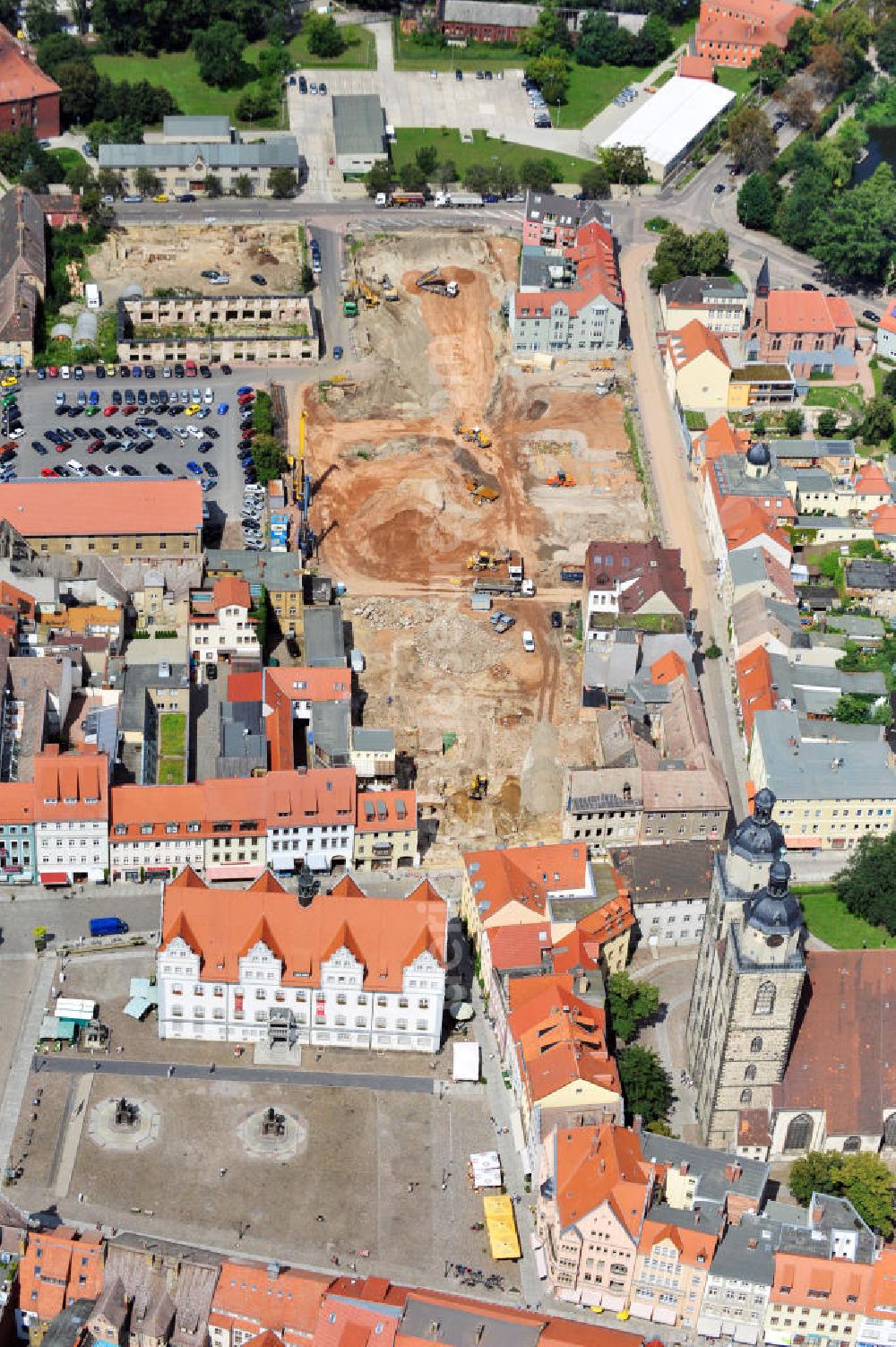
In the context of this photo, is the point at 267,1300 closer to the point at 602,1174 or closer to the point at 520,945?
the point at 602,1174

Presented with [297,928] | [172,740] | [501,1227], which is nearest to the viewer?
[501,1227]

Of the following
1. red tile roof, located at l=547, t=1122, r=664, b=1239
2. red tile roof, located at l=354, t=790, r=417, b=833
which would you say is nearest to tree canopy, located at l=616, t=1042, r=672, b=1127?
red tile roof, located at l=547, t=1122, r=664, b=1239

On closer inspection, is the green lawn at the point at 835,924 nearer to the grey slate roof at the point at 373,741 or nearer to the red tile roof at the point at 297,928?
the red tile roof at the point at 297,928

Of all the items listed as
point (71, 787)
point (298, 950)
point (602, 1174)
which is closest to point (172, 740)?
point (71, 787)

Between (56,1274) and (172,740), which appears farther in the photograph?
(172,740)

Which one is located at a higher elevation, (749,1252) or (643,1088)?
(643,1088)

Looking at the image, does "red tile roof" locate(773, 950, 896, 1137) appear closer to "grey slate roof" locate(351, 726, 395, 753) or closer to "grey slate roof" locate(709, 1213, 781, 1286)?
"grey slate roof" locate(709, 1213, 781, 1286)

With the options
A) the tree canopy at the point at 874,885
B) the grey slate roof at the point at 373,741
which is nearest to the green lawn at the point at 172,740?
the grey slate roof at the point at 373,741

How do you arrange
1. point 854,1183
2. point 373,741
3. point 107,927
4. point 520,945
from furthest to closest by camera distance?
point 373,741, point 107,927, point 520,945, point 854,1183
